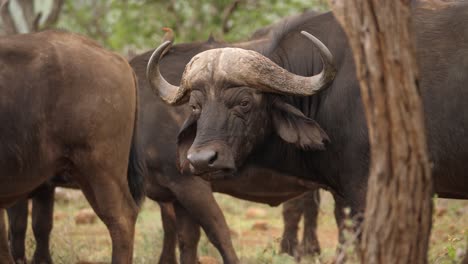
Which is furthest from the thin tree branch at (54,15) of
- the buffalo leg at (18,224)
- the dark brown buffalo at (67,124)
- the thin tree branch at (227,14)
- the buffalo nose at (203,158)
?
the buffalo nose at (203,158)

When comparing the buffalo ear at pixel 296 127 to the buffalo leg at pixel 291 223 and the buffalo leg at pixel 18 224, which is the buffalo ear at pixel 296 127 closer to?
the buffalo leg at pixel 18 224

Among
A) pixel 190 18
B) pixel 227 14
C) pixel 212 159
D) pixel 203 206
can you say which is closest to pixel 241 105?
pixel 212 159

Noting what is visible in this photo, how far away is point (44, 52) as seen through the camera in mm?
6227

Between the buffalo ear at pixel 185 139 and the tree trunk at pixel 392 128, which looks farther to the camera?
the buffalo ear at pixel 185 139

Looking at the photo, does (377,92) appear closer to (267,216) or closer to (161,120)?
(161,120)

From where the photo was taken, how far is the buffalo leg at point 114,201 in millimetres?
6238

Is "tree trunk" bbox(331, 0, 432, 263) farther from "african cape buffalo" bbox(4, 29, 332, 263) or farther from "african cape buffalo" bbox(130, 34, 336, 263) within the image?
"african cape buffalo" bbox(4, 29, 332, 263)

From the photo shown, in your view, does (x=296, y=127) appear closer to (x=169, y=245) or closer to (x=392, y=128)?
(x=392, y=128)

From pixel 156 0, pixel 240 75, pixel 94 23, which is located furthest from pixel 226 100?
pixel 94 23

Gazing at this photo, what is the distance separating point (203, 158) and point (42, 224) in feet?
8.20

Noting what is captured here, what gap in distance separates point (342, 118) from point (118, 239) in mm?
1816

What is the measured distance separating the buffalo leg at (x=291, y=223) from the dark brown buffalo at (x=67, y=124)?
297 cm

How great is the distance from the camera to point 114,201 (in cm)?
629

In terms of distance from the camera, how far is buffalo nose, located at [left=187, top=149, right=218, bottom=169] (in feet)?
18.5
